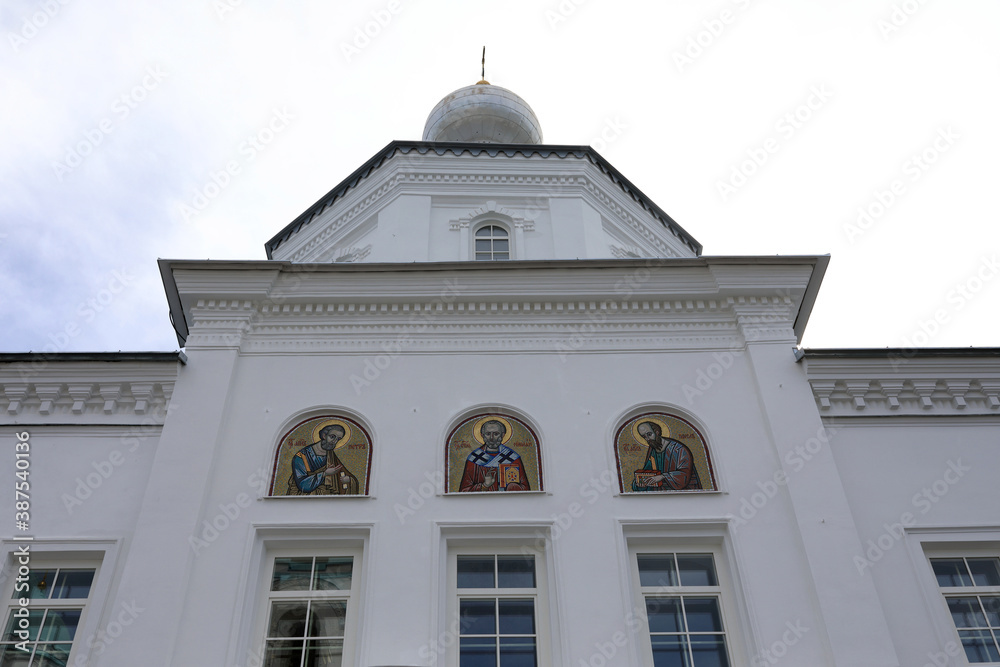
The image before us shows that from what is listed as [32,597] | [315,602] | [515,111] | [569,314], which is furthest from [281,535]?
[515,111]

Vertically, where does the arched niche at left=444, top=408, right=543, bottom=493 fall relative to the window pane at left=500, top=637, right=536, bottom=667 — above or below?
above

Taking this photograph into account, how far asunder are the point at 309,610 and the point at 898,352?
273 inches

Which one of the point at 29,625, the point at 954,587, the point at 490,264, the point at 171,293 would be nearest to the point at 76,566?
the point at 29,625

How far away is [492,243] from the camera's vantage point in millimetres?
13344

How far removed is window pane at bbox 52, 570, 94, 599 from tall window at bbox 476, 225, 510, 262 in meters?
6.92

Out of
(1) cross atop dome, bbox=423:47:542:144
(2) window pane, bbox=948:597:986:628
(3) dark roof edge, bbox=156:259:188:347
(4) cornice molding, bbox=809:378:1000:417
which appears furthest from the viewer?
(1) cross atop dome, bbox=423:47:542:144

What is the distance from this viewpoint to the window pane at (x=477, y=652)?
7.84 m

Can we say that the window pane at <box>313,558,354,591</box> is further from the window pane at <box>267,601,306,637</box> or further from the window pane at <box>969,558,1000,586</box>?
the window pane at <box>969,558,1000,586</box>

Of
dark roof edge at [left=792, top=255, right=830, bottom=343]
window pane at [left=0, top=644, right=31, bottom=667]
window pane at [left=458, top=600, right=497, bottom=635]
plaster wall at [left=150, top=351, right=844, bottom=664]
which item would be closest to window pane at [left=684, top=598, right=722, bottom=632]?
plaster wall at [left=150, top=351, right=844, bottom=664]

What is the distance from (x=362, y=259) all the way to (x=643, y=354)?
5.20 meters

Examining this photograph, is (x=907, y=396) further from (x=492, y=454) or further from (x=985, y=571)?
(x=492, y=454)

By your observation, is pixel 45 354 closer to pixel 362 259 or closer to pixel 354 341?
pixel 354 341

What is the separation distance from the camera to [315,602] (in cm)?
818

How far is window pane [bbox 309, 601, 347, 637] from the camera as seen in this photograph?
7977 millimetres
